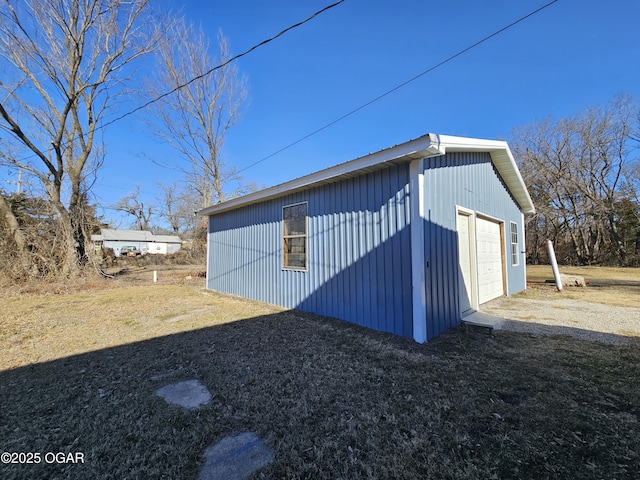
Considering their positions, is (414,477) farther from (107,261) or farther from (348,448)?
(107,261)

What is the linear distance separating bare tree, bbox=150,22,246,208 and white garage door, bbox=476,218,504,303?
13.6 m

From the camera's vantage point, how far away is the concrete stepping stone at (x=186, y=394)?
2.35m

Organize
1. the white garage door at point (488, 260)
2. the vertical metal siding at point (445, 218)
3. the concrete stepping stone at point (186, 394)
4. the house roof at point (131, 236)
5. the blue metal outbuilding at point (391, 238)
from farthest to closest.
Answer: the house roof at point (131, 236)
the white garage door at point (488, 260)
the vertical metal siding at point (445, 218)
the blue metal outbuilding at point (391, 238)
the concrete stepping stone at point (186, 394)

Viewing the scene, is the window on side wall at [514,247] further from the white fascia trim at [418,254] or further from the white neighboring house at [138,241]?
the white neighboring house at [138,241]

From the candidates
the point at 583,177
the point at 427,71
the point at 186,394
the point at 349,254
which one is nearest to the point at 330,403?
the point at 186,394

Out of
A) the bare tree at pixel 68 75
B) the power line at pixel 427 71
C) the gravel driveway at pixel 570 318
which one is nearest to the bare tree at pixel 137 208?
the bare tree at pixel 68 75

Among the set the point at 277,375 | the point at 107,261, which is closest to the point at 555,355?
the point at 277,375

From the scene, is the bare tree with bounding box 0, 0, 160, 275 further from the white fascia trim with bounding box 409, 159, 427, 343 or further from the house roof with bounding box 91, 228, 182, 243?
the house roof with bounding box 91, 228, 182, 243

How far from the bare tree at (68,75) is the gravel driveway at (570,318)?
12.2 metres

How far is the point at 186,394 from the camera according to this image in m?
2.50

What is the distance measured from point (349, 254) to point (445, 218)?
5.53ft

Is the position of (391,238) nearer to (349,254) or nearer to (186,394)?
(349,254)

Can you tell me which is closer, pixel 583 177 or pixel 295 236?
pixel 295 236

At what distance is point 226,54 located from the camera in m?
12.9
